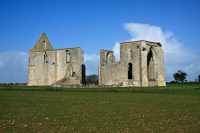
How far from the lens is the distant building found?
188ft

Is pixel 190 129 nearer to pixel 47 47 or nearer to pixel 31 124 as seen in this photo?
pixel 31 124

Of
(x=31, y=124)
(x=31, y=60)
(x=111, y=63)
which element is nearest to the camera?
(x=31, y=124)

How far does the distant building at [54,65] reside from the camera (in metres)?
57.2

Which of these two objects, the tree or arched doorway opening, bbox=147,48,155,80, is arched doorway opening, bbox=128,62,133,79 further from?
the tree

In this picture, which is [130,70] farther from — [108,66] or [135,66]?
[135,66]

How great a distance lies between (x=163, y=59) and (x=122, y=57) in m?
7.83

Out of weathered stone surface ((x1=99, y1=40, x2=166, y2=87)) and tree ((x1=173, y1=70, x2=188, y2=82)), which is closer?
weathered stone surface ((x1=99, y1=40, x2=166, y2=87))

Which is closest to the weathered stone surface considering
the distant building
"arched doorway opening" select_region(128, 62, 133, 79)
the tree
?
"arched doorway opening" select_region(128, 62, 133, 79)

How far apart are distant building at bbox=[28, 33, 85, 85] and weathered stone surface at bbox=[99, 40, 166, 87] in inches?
155

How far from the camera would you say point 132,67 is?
54344mm

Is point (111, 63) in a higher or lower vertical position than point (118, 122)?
higher

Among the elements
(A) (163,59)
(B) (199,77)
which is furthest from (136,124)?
(B) (199,77)

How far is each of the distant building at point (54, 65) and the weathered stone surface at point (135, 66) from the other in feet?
12.9

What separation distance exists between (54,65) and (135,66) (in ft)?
50.4
